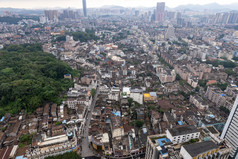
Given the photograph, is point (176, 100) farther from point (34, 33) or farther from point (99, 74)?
point (34, 33)

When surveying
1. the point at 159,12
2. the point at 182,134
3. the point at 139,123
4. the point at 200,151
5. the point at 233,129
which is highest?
the point at 159,12

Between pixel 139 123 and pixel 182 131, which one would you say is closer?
pixel 182 131

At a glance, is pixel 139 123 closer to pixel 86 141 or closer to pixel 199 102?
pixel 86 141

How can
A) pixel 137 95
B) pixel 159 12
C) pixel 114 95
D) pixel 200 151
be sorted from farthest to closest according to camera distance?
pixel 159 12, pixel 114 95, pixel 137 95, pixel 200 151

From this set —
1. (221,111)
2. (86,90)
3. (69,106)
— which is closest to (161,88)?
(221,111)

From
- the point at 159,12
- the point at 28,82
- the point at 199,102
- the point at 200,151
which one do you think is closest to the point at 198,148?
the point at 200,151

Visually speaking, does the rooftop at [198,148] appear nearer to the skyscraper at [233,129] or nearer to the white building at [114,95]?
the skyscraper at [233,129]
